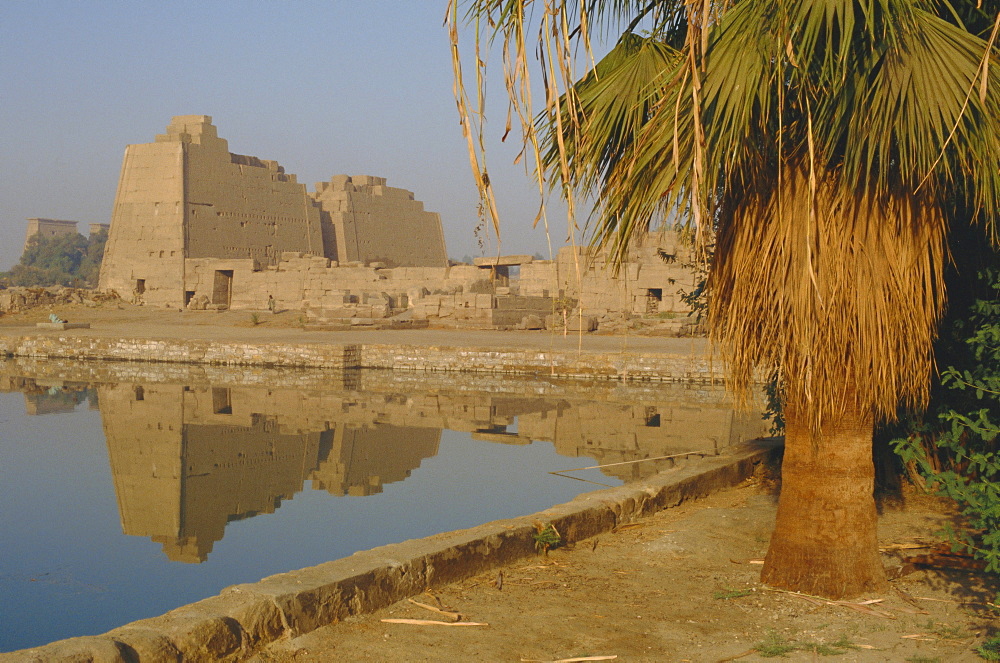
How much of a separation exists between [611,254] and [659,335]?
1827 cm

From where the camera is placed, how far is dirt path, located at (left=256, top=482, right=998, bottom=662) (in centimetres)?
376

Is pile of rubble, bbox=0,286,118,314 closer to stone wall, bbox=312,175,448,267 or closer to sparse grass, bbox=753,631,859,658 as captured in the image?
stone wall, bbox=312,175,448,267

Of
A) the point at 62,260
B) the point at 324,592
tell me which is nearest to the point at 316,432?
the point at 324,592

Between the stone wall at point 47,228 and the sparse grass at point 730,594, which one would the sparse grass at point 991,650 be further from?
the stone wall at point 47,228

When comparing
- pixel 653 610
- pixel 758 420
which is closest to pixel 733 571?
pixel 653 610

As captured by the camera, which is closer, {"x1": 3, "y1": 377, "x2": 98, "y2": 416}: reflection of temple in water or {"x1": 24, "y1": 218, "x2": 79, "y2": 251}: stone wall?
{"x1": 3, "y1": 377, "x2": 98, "y2": 416}: reflection of temple in water

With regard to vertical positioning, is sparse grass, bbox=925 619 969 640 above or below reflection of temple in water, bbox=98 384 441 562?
above

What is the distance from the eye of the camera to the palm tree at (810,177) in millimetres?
Answer: 3484

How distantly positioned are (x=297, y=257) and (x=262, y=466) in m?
27.0

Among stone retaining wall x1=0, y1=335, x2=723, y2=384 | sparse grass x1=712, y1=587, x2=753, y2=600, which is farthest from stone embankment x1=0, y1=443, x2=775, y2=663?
stone retaining wall x1=0, y1=335, x2=723, y2=384

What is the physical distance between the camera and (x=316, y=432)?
1195cm

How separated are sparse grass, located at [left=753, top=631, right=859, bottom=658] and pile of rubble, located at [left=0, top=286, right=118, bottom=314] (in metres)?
32.2

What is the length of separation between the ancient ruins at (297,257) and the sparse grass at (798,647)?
65.3 feet

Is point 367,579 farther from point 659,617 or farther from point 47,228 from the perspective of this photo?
point 47,228
